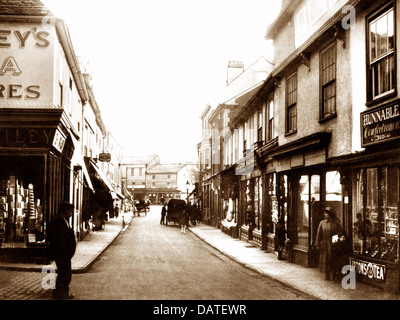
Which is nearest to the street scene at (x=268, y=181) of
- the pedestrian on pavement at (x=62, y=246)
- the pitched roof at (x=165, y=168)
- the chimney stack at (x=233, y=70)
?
the pedestrian on pavement at (x=62, y=246)

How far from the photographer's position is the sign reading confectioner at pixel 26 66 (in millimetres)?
16266

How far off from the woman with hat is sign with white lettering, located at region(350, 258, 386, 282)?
462 millimetres

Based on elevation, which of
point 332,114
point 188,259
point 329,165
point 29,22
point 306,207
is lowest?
point 188,259

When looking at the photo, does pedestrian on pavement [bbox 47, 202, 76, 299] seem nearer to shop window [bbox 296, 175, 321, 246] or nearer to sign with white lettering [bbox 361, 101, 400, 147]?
sign with white lettering [bbox 361, 101, 400, 147]

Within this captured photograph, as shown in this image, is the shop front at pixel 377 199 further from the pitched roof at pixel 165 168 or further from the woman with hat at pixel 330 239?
the pitched roof at pixel 165 168

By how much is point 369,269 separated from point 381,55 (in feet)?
15.0

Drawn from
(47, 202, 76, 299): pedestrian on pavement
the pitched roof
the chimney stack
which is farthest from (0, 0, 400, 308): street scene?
the pitched roof

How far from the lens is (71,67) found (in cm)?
2142

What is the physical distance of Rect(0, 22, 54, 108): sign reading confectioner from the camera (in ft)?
53.4

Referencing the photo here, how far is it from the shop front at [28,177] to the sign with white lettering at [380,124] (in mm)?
8862

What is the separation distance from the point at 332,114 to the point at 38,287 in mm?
8062

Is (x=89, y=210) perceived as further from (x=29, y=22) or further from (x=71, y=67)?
(x=29, y=22)

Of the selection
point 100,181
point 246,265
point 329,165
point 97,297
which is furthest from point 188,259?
point 100,181

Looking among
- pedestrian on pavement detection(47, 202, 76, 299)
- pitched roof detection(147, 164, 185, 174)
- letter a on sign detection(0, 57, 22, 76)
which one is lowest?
pedestrian on pavement detection(47, 202, 76, 299)
